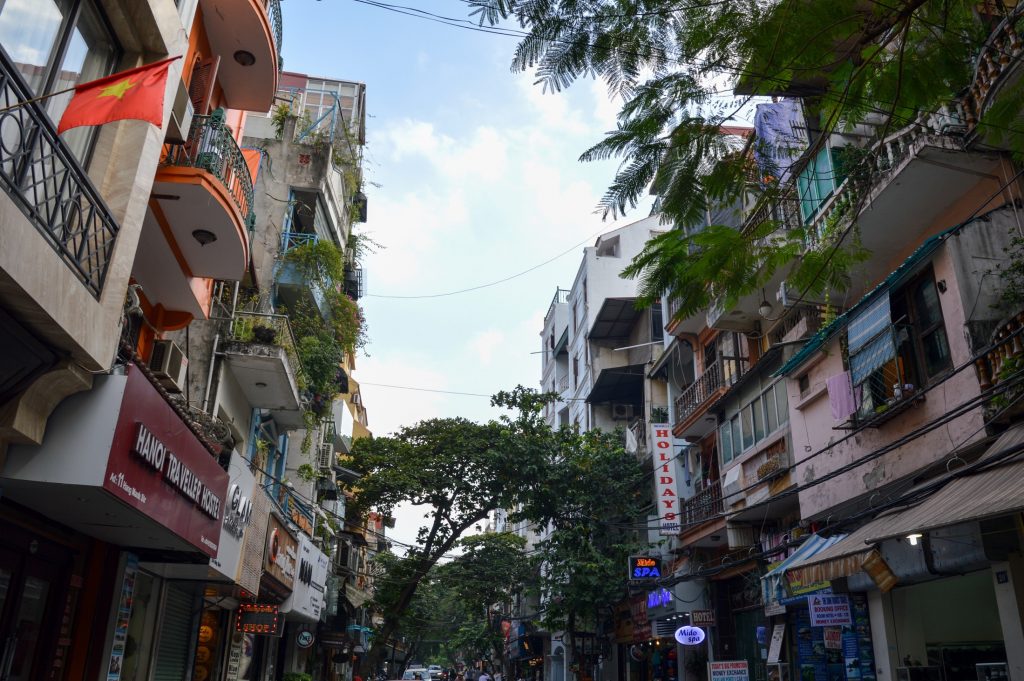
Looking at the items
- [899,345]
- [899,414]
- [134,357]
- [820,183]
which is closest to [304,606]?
[134,357]

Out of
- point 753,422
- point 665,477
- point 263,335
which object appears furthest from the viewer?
point 665,477

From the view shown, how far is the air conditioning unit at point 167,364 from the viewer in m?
11.0

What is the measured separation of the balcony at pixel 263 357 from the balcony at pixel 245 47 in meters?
4.16

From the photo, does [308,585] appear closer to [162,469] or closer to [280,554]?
[280,554]

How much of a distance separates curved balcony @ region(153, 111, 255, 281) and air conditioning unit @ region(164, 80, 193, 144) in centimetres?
20

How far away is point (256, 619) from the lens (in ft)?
50.2

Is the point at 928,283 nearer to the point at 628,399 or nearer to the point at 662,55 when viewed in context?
the point at 662,55

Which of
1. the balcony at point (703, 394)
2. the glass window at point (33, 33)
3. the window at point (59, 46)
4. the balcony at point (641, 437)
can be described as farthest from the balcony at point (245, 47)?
the balcony at point (641, 437)

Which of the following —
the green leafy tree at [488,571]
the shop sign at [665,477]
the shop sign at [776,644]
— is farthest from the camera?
the green leafy tree at [488,571]

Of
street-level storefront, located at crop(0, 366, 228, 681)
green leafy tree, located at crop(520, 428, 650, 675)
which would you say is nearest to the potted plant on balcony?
street-level storefront, located at crop(0, 366, 228, 681)

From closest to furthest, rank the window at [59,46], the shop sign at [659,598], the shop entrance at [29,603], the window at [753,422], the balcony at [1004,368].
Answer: the window at [59,46] < the shop entrance at [29,603] < the balcony at [1004,368] < the window at [753,422] < the shop sign at [659,598]

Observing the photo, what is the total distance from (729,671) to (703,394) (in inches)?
323

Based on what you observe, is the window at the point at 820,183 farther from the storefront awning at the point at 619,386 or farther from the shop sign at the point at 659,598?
the storefront awning at the point at 619,386

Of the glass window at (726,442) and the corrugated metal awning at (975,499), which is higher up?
the glass window at (726,442)
